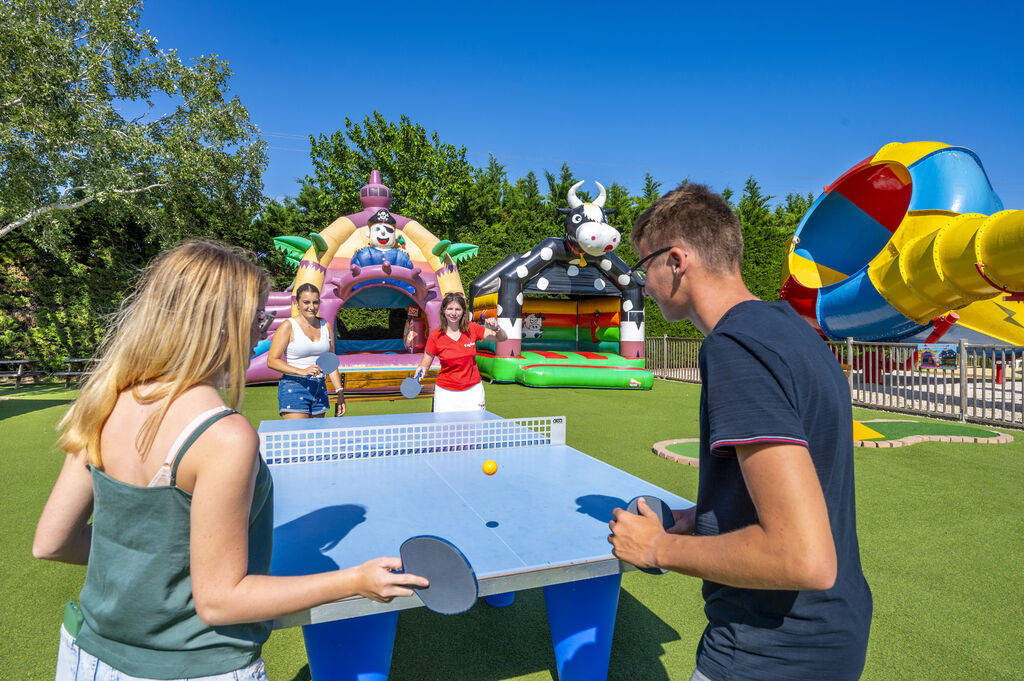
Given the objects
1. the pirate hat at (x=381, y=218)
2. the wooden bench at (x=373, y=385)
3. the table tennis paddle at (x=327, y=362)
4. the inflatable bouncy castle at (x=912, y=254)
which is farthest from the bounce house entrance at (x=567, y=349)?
the table tennis paddle at (x=327, y=362)

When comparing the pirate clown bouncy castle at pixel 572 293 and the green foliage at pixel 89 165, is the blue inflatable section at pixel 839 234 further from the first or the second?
the green foliage at pixel 89 165

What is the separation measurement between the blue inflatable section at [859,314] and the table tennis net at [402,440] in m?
11.9

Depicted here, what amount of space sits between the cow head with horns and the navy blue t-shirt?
13.9 metres

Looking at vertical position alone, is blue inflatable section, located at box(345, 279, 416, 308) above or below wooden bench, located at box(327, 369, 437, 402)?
above

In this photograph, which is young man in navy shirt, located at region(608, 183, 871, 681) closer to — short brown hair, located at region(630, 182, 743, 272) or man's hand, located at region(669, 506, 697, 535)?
short brown hair, located at region(630, 182, 743, 272)

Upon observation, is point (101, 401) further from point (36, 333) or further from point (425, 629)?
point (36, 333)

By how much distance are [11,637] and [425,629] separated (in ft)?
7.13

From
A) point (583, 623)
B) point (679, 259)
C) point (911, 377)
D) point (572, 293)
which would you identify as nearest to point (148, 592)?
point (679, 259)

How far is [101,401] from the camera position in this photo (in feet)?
4.06

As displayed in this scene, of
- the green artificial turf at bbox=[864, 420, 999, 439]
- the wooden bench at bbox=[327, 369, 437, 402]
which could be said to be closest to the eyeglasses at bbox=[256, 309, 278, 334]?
the green artificial turf at bbox=[864, 420, 999, 439]

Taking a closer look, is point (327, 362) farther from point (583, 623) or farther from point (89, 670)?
point (89, 670)

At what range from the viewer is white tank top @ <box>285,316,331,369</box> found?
532 centimetres

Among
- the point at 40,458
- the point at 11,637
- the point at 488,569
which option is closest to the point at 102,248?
the point at 40,458

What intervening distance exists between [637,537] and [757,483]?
1.30 ft
